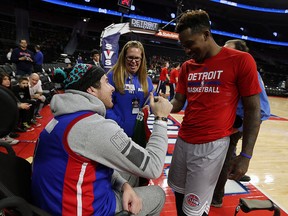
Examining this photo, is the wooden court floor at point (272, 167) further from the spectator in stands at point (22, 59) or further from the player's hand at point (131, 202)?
the spectator in stands at point (22, 59)

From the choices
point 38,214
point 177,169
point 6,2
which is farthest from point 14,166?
point 6,2

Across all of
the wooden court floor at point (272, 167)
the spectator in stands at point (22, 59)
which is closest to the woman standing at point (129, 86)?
the wooden court floor at point (272, 167)

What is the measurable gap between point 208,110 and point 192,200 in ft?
1.93

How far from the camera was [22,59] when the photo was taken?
233 inches

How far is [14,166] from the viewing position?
43.3 inches

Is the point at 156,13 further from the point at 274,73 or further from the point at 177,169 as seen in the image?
the point at 177,169

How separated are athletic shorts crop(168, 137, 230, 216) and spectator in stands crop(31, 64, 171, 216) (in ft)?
1.33

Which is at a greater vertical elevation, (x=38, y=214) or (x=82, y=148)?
(x=82, y=148)

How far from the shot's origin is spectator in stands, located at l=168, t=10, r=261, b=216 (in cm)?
128

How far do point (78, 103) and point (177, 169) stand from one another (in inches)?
35.0

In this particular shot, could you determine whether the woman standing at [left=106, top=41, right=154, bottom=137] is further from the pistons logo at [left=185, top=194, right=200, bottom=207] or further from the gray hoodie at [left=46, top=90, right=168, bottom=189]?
the gray hoodie at [left=46, top=90, right=168, bottom=189]

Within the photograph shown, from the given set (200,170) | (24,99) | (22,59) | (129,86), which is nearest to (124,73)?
(129,86)

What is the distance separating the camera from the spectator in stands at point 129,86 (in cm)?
208

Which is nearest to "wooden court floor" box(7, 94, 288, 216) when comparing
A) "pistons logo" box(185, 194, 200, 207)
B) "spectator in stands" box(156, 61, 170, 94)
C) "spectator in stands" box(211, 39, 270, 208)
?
"spectator in stands" box(211, 39, 270, 208)
